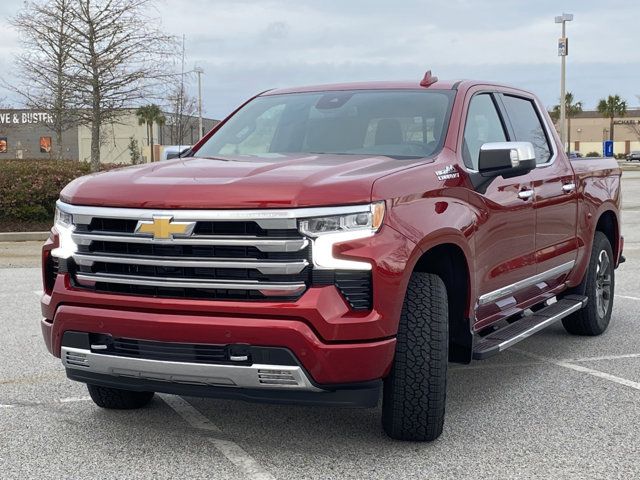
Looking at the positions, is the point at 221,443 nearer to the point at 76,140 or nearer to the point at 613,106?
the point at 76,140

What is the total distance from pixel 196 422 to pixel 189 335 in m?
1.16

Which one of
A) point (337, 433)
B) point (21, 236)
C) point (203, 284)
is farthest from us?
point (21, 236)

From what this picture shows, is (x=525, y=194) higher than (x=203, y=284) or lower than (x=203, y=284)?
higher

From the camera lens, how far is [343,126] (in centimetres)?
552

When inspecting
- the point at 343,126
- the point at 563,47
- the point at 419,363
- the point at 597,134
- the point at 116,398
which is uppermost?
the point at 563,47

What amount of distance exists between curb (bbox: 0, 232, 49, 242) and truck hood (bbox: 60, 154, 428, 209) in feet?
40.7

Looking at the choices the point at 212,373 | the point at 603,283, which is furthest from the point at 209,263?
the point at 603,283

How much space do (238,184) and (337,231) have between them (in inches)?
19.7

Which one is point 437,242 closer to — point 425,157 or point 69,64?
point 425,157

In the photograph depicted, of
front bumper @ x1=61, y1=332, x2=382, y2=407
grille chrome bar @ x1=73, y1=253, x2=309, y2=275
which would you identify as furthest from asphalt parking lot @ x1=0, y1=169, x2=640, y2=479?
grille chrome bar @ x1=73, y1=253, x2=309, y2=275

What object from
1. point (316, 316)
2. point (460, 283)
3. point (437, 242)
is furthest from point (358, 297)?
point (460, 283)

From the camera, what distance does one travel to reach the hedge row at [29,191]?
1706 centimetres

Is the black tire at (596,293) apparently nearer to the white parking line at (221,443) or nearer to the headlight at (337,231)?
the white parking line at (221,443)

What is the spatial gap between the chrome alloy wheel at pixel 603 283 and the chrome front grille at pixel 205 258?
4.10 meters
